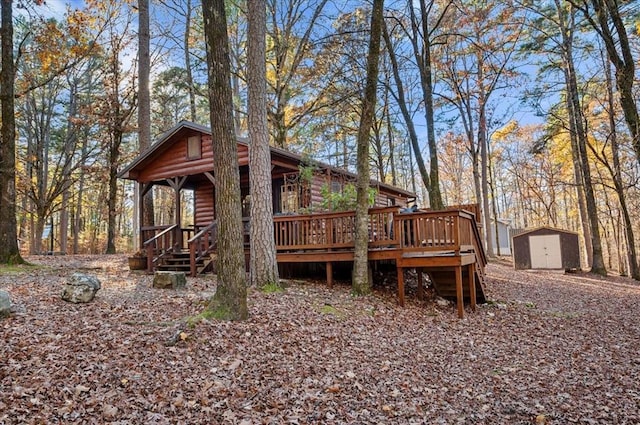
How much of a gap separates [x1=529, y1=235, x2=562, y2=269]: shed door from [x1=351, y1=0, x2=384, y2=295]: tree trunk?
527 inches

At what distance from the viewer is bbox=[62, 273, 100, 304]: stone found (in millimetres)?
5926

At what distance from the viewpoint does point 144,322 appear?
17.0 feet

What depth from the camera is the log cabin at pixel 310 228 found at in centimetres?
801

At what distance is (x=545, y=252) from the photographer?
17.9 meters

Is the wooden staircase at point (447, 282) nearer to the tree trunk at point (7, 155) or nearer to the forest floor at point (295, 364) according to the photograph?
the forest floor at point (295, 364)

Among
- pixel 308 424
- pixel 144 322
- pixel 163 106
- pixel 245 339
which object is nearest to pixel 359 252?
pixel 245 339

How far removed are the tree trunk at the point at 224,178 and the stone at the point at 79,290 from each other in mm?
2171

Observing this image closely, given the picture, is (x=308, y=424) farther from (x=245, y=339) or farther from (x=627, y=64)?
(x=627, y=64)

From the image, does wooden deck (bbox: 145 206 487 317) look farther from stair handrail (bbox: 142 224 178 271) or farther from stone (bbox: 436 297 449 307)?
stone (bbox: 436 297 449 307)

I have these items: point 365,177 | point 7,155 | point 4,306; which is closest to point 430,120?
point 365,177

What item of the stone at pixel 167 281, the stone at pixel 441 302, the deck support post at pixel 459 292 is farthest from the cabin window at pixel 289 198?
the deck support post at pixel 459 292

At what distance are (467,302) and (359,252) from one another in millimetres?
3287

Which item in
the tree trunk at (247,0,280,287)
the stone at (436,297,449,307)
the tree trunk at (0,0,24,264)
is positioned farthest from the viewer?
the tree trunk at (0,0,24,264)

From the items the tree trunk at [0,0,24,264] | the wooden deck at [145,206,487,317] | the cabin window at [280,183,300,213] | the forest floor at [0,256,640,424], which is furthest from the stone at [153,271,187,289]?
the cabin window at [280,183,300,213]
